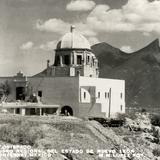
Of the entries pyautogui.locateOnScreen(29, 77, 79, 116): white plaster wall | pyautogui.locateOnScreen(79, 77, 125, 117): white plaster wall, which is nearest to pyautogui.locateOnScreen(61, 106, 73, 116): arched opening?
pyautogui.locateOnScreen(29, 77, 79, 116): white plaster wall

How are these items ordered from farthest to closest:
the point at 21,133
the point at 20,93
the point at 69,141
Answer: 1. the point at 20,93
2. the point at 69,141
3. the point at 21,133

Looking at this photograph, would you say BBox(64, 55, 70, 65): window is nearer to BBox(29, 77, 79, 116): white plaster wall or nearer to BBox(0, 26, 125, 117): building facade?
BBox(0, 26, 125, 117): building facade

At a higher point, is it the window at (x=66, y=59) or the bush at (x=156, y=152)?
the window at (x=66, y=59)

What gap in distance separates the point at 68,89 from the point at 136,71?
2913cm

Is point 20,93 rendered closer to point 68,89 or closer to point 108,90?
point 68,89

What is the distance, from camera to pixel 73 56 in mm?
43000

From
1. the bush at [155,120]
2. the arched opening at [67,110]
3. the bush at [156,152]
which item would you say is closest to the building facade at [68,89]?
the arched opening at [67,110]

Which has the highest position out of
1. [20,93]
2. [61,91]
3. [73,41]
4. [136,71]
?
[73,41]

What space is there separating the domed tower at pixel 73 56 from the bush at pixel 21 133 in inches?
695

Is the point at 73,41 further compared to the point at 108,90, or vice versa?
the point at 73,41

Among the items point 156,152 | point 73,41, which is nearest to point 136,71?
point 73,41

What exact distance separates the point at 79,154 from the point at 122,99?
2488 cm

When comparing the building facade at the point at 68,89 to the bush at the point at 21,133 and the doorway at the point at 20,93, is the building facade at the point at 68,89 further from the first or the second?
the bush at the point at 21,133

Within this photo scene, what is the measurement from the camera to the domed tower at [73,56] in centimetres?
4278
